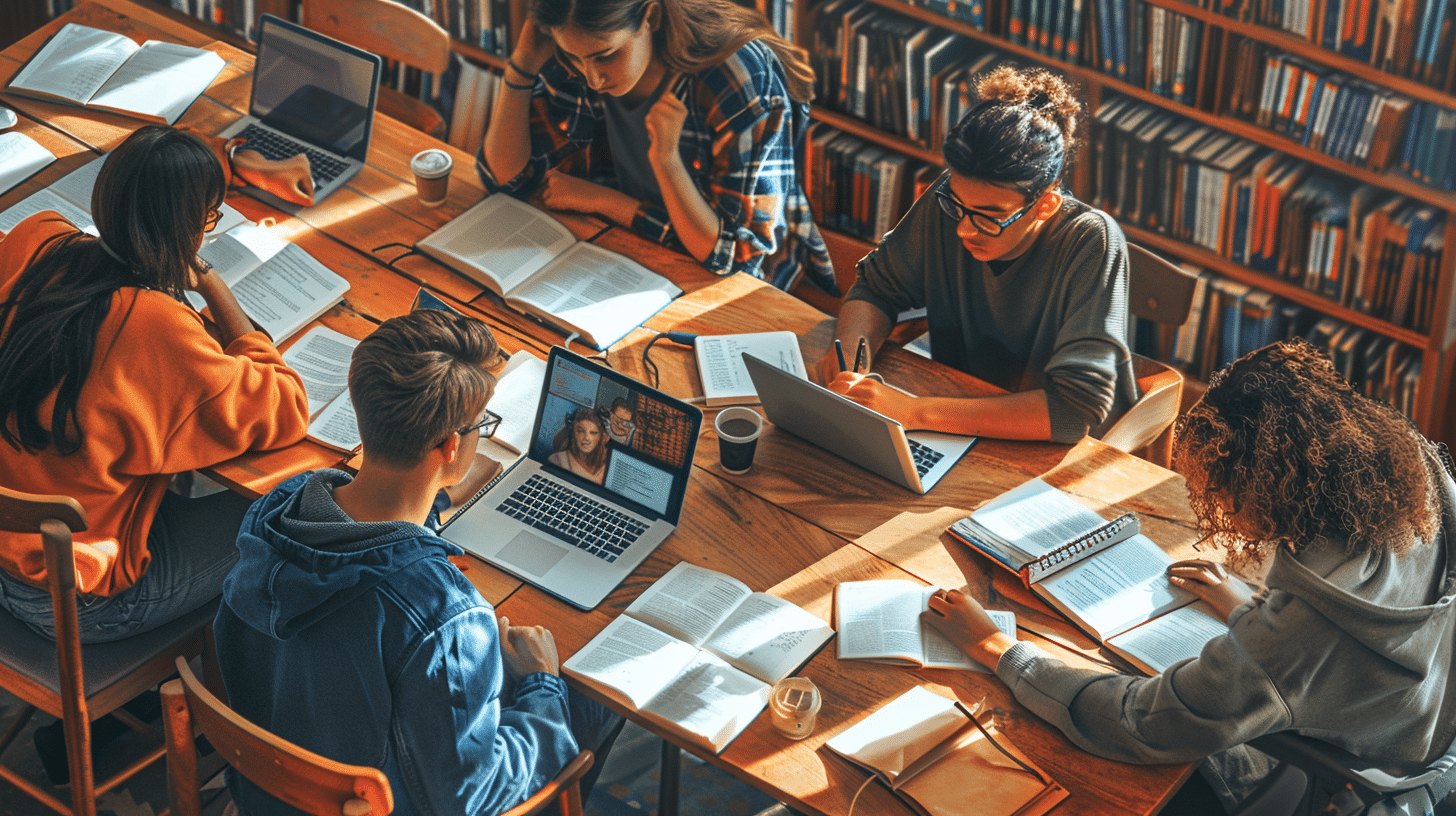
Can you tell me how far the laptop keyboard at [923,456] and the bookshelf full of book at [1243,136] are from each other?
1261 millimetres

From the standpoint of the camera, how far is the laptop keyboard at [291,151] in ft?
9.35

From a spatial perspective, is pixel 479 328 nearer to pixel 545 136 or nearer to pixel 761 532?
pixel 761 532

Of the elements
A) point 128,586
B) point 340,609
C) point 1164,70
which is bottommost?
point 128,586

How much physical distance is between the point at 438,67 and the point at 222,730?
1.97 metres

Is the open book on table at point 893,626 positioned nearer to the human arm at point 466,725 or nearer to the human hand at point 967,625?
the human hand at point 967,625

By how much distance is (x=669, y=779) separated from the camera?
7.48ft

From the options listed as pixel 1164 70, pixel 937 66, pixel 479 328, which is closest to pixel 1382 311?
pixel 1164 70

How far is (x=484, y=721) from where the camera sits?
173 centimetres

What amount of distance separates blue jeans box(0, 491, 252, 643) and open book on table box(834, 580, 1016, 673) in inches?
41.6

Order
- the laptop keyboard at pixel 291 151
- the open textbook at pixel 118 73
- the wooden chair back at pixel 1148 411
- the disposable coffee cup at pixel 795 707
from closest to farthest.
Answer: the disposable coffee cup at pixel 795 707, the wooden chair back at pixel 1148 411, the laptop keyboard at pixel 291 151, the open textbook at pixel 118 73

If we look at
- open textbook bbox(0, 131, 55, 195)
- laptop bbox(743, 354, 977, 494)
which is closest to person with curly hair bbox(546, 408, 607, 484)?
laptop bbox(743, 354, 977, 494)

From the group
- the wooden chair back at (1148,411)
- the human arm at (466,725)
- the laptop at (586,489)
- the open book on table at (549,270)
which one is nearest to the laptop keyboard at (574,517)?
the laptop at (586,489)

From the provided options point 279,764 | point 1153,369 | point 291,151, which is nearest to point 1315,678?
point 1153,369

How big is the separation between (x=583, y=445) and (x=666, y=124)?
2.77 feet
